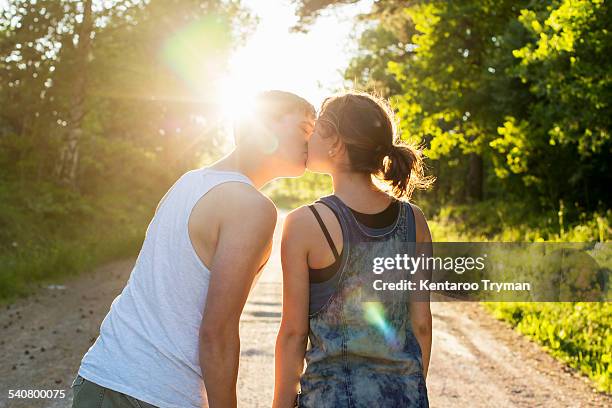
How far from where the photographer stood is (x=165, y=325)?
91.1 inches

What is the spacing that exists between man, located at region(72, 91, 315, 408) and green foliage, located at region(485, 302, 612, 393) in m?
5.70

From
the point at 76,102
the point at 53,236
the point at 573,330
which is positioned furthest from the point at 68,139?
the point at 573,330

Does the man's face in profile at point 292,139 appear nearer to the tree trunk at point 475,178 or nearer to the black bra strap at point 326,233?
the black bra strap at point 326,233

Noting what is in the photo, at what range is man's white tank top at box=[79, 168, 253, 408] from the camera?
2279 millimetres

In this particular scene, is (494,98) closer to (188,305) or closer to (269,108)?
(269,108)

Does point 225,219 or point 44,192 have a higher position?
point 44,192

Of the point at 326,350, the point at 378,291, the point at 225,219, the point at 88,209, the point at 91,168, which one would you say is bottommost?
the point at 326,350

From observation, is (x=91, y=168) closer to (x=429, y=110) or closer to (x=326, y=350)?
(x=429, y=110)

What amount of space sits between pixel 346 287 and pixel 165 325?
28.8 inches

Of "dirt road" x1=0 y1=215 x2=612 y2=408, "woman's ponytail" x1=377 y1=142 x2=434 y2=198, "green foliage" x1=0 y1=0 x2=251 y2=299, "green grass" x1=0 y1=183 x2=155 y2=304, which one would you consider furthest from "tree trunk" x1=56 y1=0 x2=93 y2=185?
"woman's ponytail" x1=377 y1=142 x2=434 y2=198

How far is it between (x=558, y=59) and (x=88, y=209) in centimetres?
1262

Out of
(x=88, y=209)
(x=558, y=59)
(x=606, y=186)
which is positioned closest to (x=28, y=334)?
(x=88, y=209)

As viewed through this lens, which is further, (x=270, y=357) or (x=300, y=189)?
(x=300, y=189)

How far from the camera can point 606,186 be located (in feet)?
64.8
